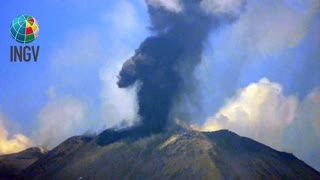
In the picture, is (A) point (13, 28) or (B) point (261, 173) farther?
(B) point (261, 173)

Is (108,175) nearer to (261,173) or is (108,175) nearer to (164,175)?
(164,175)

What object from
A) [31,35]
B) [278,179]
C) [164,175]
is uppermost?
[31,35]

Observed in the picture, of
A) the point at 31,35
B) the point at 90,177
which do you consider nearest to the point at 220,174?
the point at 90,177

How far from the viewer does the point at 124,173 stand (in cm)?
19950


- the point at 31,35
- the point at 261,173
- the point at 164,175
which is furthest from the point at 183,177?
the point at 31,35

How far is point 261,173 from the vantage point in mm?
198500

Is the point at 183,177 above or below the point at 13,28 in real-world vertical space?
below

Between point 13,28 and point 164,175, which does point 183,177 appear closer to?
point 164,175

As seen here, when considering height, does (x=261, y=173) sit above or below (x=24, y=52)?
below

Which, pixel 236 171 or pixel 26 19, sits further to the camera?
pixel 236 171

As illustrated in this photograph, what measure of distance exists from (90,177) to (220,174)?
220 feet

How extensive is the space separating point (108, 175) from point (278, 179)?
8928 centimetres

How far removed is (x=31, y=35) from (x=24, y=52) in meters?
4.94

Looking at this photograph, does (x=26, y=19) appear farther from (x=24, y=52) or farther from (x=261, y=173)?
(x=261, y=173)
